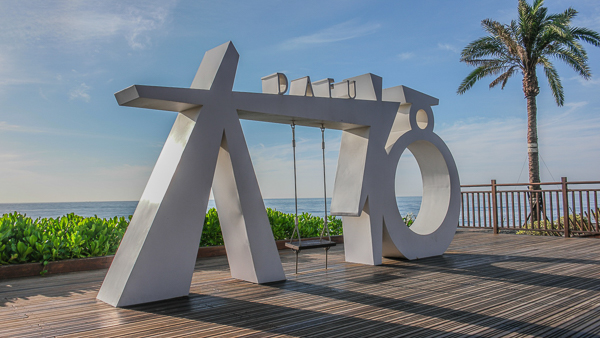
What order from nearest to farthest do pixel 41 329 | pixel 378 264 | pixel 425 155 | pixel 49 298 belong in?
pixel 41 329
pixel 49 298
pixel 378 264
pixel 425 155

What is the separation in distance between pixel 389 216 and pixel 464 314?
2796 mm

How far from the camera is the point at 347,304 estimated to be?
3.70 m

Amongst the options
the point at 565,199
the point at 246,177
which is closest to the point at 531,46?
the point at 565,199

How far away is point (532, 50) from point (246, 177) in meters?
13.3

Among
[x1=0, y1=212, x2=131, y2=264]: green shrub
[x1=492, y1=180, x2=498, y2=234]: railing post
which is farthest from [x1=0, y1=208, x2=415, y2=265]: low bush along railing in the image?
[x1=492, y1=180, x2=498, y2=234]: railing post

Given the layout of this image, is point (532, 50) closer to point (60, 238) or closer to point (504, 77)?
point (504, 77)

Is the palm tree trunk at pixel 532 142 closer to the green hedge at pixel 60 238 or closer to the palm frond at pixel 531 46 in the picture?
the palm frond at pixel 531 46

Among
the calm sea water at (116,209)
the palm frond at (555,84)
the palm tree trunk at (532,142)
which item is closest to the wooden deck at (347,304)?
the palm tree trunk at (532,142)

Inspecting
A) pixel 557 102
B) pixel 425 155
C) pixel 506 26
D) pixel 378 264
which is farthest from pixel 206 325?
pixel 557 102

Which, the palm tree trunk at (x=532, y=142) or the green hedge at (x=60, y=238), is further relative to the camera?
the palm tree trunk at (x=532, y=142)

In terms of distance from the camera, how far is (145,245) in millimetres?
3787

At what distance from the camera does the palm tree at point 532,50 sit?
42.0 ft

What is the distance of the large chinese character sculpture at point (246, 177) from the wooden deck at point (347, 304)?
35 cm

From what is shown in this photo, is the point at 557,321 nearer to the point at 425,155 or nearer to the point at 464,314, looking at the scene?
the point at 464,314
